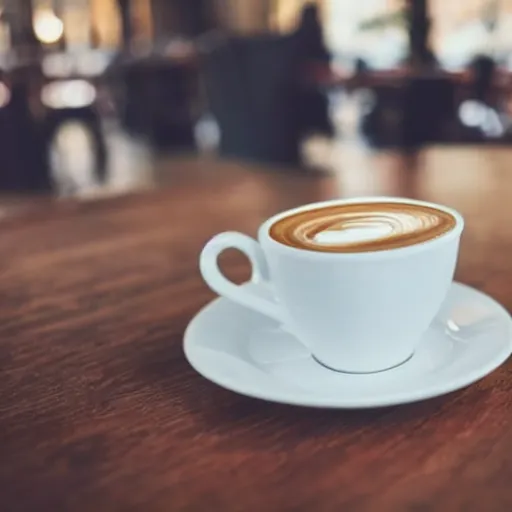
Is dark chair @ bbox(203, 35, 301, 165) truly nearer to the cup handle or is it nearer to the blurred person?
the blurred person

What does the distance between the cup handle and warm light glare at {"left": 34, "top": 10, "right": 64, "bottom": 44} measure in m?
6.91

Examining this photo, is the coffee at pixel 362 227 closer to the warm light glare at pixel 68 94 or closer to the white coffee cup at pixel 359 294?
the white coffee cup at pixel 359 294

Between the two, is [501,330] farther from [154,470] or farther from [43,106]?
[43,106]

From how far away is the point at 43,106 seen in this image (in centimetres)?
376

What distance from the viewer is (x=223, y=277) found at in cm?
42

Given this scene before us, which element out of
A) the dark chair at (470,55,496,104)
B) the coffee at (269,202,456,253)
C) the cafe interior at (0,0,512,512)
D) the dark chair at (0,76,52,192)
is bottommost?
the dark chair at (0,76,52,192)

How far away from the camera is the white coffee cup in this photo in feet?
1.20

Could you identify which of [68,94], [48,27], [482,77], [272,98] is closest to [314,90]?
[482,77]

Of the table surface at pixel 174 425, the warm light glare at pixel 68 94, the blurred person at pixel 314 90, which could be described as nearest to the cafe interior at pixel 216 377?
the table surface at pixel 174 425

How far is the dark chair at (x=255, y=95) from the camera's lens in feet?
8.41

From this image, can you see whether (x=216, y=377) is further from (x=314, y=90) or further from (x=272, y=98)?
(x=314, y=90)

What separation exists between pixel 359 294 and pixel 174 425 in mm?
102

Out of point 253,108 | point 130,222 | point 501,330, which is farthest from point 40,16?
point 501,330

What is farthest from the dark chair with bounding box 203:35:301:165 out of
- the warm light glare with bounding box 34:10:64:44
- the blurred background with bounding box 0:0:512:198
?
the warm light glare with bounding box 34:10:64:44
